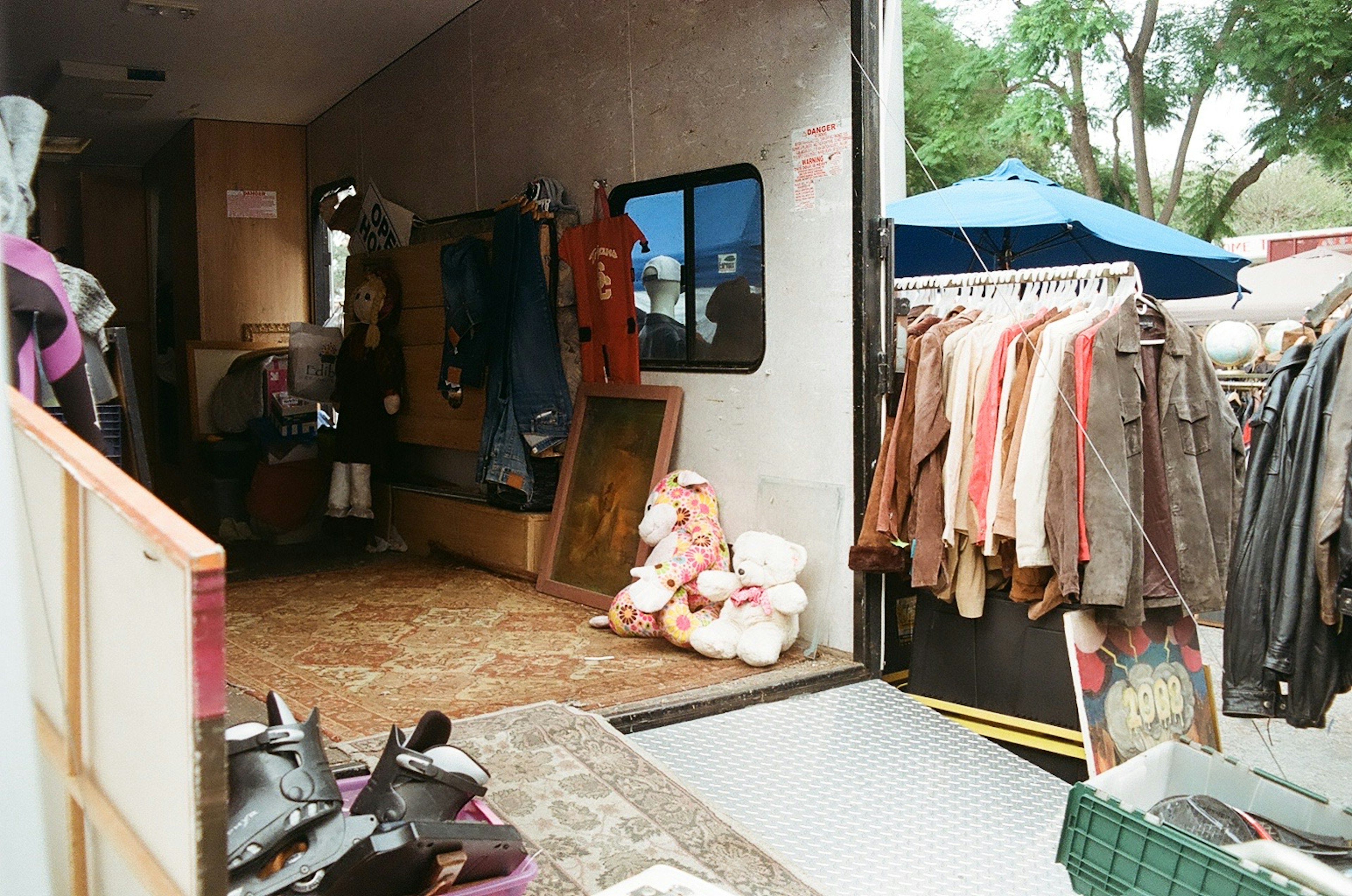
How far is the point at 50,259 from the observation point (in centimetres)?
207

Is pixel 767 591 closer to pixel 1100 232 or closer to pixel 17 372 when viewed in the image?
pixel 17 372

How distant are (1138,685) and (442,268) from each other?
4210 millimetres

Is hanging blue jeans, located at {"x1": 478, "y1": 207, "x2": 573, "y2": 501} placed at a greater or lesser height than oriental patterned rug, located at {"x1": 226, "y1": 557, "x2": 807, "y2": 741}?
greater

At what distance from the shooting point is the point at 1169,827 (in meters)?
2.01

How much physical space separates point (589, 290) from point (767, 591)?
1.96 metres

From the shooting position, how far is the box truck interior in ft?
12.8

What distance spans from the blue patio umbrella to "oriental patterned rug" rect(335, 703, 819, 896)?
3208 millimetres

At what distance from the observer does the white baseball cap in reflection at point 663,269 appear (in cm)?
490

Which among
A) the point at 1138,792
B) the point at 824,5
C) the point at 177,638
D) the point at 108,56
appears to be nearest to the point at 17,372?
the point at 177,638

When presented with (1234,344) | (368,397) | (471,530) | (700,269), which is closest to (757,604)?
(700,269)

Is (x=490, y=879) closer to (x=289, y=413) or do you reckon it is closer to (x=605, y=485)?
(x=605, y=485)

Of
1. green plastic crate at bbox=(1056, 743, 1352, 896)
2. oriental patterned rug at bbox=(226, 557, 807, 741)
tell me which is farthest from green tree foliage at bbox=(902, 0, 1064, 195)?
green plastic crate at bbox=(1056, 743, 1352, 896)

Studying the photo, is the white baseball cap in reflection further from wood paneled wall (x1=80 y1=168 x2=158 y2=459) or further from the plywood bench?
wood paneled wall (x1=80 y1=168 x2=158 y2=459)

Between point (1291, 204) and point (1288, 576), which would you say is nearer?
point (1288, 576)
